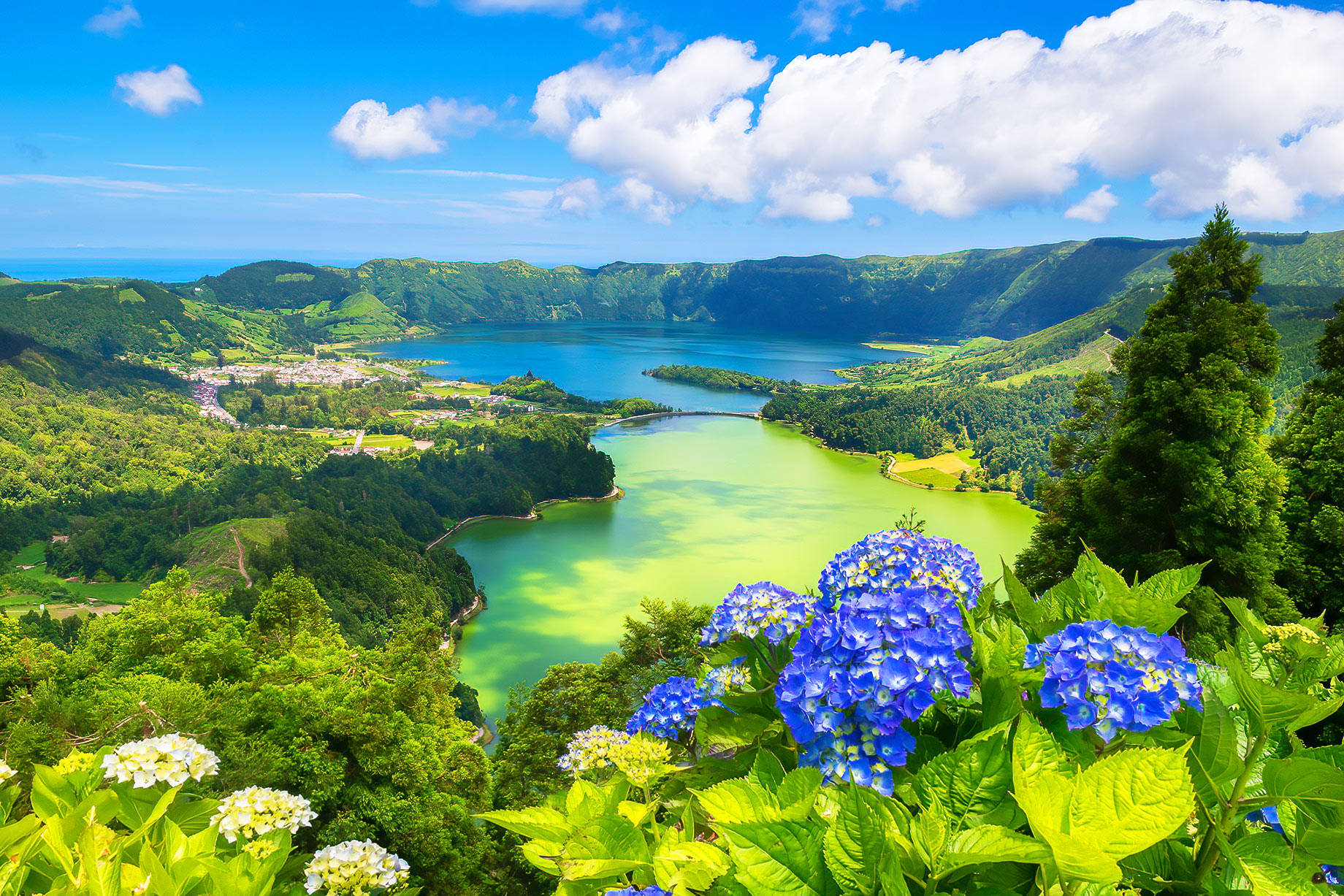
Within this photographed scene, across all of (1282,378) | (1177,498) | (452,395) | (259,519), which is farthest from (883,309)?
(1177,498)

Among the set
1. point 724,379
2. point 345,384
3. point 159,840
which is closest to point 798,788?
point 159,840

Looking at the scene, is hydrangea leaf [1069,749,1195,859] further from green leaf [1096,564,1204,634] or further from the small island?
the small island

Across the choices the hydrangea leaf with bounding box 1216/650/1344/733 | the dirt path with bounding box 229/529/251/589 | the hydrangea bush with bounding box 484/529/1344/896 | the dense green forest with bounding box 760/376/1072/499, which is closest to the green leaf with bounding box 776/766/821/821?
the hydrangea bush with bounding box 484/529/1344/896

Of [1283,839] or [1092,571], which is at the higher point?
[1092,571]

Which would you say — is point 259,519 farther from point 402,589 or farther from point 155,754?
point 155,754

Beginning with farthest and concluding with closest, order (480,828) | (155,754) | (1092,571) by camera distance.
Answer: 1. (480,828)
2. (155,754)
3. (1092,571)

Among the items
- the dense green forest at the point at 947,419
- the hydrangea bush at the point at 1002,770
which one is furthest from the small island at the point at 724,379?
the hydrangea bush at the point at 1002,770

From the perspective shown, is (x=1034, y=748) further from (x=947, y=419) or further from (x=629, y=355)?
(x=629, y=355)
